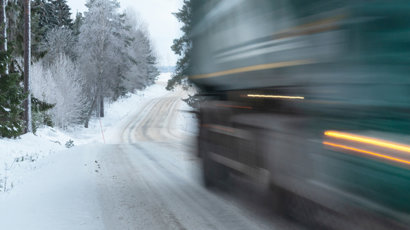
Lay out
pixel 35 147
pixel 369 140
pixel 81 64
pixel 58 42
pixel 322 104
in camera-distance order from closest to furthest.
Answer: pixel 369 140, pixel 322 104, pixel 35 147, pixel 81 64, pixel 58 42

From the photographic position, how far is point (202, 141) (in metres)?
6.00

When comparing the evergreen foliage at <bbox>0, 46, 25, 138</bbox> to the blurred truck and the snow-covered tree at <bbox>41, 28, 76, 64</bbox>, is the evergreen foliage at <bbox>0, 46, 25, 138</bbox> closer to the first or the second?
the blurred truck

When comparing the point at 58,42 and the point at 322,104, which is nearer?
the point at 322,104

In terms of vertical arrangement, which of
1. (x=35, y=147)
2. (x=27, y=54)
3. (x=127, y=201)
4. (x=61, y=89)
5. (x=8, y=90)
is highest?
(x=27, y=54)

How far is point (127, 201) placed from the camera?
5.18 metres

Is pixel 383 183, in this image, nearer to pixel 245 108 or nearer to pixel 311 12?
pixel 311 12

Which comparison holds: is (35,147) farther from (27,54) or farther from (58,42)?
(58,42)

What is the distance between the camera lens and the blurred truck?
2.34 metres

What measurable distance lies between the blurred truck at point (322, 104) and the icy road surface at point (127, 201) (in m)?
0.55

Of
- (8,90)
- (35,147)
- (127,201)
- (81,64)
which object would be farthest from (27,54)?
(81,64)

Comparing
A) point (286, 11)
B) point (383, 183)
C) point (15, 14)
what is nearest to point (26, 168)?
point (286, 11)

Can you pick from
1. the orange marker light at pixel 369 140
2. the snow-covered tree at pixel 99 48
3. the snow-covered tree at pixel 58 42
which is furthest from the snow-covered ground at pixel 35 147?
the snow-covered tree at pixel 58 42

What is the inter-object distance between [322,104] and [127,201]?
348 centimetres

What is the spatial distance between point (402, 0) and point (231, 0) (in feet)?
9.15
